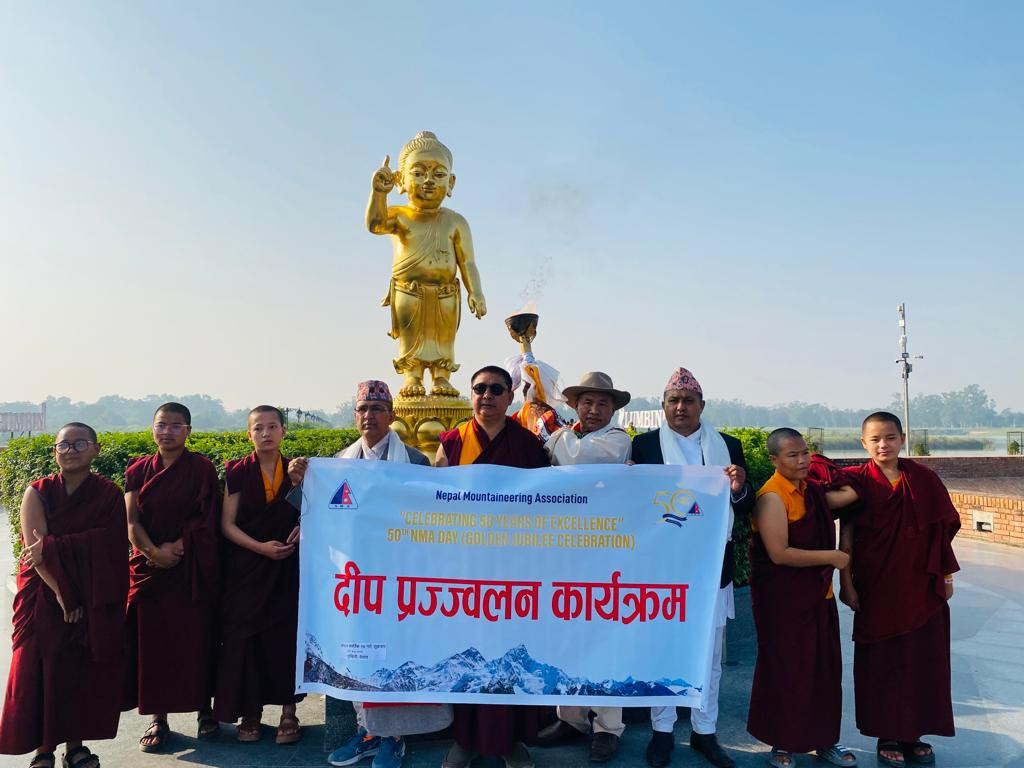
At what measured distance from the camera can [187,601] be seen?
12.5ft

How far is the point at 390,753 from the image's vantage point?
3566mm

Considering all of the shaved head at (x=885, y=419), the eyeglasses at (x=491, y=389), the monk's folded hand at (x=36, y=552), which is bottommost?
the monk's folded hand at (x=36, y=552)

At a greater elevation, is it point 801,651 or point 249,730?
point 801,651

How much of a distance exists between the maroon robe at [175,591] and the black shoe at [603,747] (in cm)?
213

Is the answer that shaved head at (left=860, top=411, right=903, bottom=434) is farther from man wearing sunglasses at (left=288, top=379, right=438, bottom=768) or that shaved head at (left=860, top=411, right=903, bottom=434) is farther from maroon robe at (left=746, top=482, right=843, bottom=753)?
man wearing sunglasses at (left=288, top=379, right=438, bottom=768)

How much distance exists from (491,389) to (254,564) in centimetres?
162

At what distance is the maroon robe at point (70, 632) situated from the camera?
335cm

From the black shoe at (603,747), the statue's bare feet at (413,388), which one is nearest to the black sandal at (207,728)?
the black shoe at (603,747)

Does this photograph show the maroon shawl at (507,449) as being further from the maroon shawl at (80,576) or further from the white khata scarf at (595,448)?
the maroon shawl at (80,576)

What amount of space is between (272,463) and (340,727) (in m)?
1.47

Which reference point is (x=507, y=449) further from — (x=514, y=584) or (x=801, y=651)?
(x=801, y=651)

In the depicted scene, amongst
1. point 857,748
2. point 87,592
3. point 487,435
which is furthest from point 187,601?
point 857,748

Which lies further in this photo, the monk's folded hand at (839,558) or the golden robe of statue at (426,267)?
the golden robe of statue at (426,267)

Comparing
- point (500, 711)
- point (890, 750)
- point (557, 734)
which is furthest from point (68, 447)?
point (890, 750)
